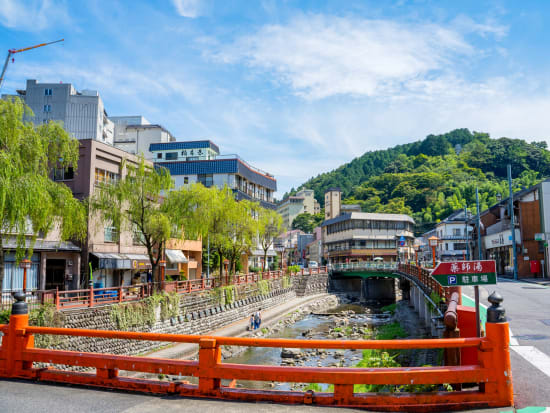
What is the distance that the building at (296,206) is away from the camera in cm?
16625

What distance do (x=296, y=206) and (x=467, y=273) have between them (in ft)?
526

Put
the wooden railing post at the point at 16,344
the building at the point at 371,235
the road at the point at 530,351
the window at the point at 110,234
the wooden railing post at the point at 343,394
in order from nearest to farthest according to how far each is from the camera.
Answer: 1. the wooden railing post at the point at 343,394
2. the road at the point at 530,351
3. the wooden railing post at the point at 16,344
4. the window at the point at 110,234
5. the building at the point at 371,235

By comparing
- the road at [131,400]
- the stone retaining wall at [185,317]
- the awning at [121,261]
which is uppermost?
the awning at [121,261]

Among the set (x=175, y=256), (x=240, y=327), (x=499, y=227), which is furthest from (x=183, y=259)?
(x=499, y=227)

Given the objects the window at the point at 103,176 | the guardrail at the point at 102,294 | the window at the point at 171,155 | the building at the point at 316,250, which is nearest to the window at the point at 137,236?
the guardrail at the point at 102,294

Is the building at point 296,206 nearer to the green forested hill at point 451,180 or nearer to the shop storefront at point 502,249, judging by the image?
the green forested hill at point 451,180

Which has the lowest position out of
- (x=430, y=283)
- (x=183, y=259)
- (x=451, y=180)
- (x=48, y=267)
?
(x=430, y=283)

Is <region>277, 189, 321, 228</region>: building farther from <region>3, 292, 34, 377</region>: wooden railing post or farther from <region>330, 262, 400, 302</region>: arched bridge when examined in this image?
<region>3, 292, 34, 377</region>: wooden railing post

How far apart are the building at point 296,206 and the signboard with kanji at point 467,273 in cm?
15369

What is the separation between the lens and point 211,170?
5203cm

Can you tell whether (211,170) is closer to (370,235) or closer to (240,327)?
(240,327)

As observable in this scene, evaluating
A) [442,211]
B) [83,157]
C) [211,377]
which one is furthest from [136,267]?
[442,211]

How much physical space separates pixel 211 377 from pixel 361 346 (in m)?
2.16

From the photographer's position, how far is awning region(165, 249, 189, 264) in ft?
119
